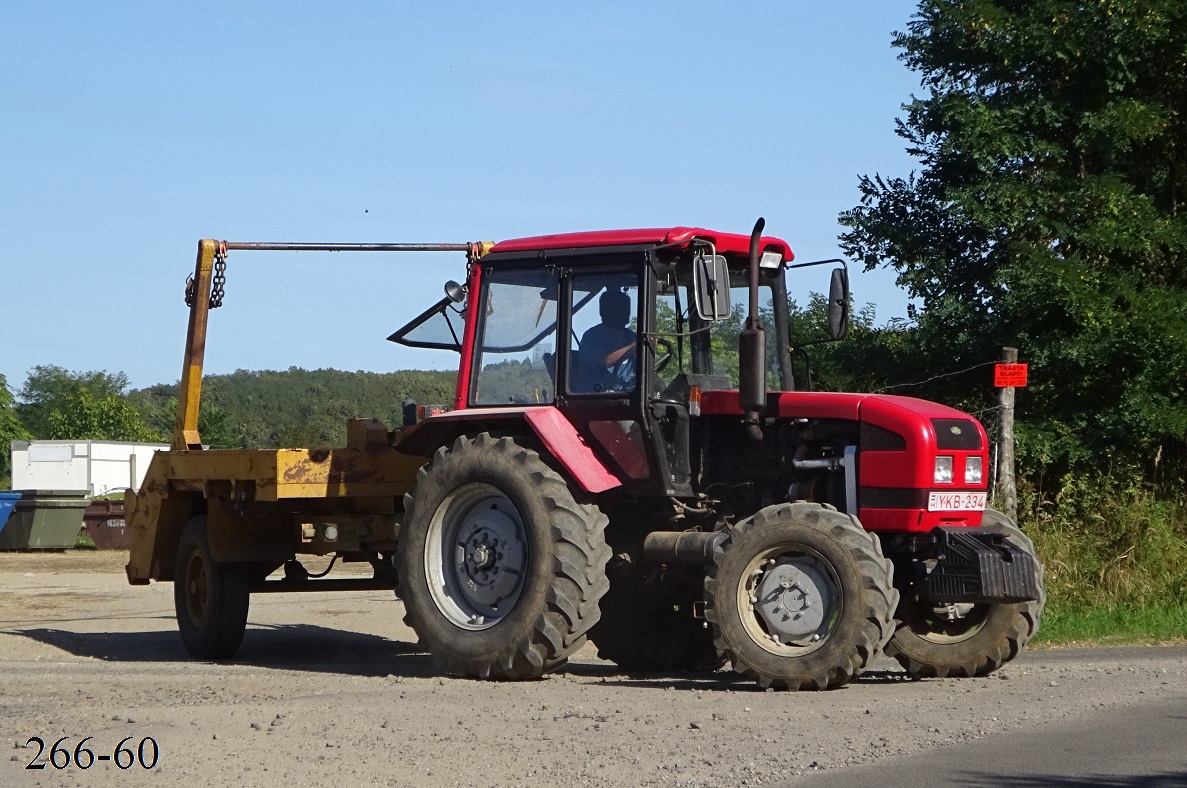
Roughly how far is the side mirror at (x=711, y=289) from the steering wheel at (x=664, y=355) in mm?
713

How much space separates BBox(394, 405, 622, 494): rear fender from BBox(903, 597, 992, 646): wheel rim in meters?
2.07

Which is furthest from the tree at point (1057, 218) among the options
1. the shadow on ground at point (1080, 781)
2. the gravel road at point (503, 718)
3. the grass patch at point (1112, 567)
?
the shadow on ground at point (1080, 781)

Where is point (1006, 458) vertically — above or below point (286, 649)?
above

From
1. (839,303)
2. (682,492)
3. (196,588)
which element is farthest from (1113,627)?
(196,588)

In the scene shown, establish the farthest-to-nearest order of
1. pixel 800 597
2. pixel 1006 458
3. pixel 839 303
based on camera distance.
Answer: pixel 1006 458, pixel 839 303, pixel 800 597

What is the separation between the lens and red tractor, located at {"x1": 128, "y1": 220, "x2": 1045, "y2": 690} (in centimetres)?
861

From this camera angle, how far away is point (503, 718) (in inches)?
291

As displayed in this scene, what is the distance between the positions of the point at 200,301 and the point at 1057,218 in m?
9.59

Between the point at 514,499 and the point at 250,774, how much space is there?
12.0 ft

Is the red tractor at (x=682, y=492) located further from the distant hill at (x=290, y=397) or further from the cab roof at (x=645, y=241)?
the distant hill at (x=290, y=397)

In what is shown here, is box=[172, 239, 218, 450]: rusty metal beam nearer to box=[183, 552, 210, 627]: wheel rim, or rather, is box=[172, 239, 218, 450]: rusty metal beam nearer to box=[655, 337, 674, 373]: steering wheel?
box=[183, 552, 210, 627]: wheel rim

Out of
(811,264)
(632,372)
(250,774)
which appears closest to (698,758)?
(250,774)

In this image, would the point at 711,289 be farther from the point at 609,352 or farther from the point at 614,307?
the point at 609,352

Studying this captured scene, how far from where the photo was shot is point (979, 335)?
16.9 m
